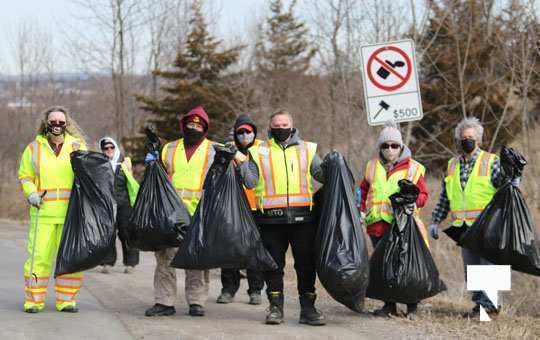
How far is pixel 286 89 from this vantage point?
2969 cm

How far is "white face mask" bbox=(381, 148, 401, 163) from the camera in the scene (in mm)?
8234

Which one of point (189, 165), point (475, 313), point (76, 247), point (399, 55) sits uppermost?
point (399, 55)

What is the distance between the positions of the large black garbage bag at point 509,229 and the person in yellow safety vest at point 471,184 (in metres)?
0.23

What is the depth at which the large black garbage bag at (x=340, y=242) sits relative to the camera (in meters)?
7.25

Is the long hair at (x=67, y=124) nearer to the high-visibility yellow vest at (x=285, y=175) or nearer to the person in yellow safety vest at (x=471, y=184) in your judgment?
the high-visibility yellow vest at (x=285, y=175)

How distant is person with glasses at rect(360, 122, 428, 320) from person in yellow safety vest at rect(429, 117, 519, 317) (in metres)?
0.45

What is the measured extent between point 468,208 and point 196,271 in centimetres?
256

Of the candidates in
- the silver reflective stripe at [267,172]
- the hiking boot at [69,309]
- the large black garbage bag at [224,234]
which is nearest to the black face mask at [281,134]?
the silver reflective stripe at [267,172]

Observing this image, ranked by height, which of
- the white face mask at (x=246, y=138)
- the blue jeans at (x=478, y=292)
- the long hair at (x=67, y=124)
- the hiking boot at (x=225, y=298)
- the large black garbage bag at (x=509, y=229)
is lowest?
the hiking boot at (x=225, y=298)

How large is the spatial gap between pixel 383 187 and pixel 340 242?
107cm

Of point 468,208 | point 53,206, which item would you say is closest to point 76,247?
point 53,206

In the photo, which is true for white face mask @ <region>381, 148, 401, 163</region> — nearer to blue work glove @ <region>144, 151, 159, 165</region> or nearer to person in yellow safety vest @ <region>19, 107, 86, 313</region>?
blue work glove @ <region>144, 151, 159, 165</region>

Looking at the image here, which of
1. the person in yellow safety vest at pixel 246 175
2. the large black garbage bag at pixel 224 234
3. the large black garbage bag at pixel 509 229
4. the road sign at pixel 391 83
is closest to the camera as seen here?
the large black garbage bag at pixel 224 234

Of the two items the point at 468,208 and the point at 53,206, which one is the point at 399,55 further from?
the point at 53,206
